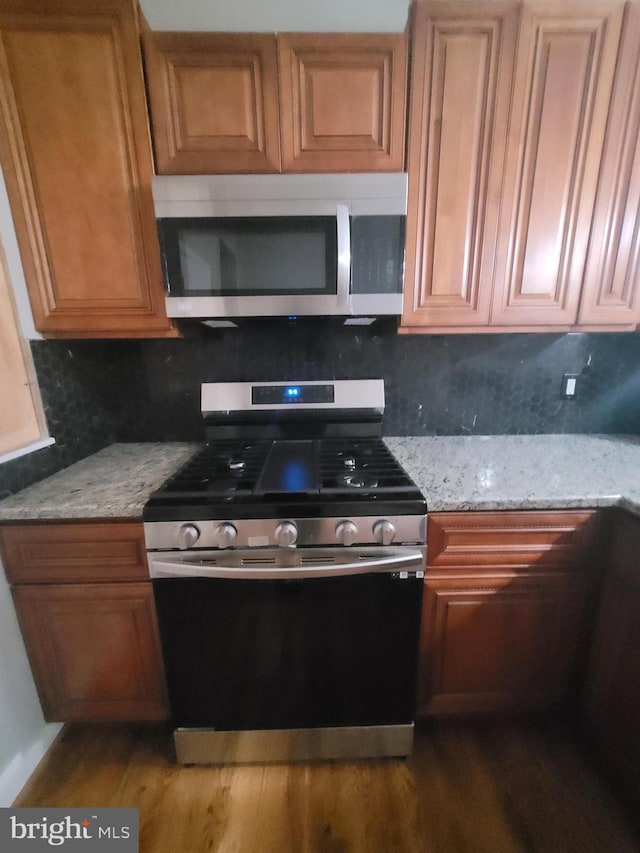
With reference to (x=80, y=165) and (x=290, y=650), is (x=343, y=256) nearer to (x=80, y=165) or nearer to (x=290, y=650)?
(x=80, y=165)

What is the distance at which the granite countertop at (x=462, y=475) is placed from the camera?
1.10 meters

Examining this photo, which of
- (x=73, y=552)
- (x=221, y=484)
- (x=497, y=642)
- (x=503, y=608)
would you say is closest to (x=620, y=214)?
(x=503, y=608)

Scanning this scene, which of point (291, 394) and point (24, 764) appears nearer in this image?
point (24, 764)

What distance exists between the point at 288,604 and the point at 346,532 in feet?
0.97

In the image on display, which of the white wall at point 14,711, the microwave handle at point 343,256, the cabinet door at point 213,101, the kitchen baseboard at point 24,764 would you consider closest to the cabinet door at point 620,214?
Result: the microwave handle at point 343,256

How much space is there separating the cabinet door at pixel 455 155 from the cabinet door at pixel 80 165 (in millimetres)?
874

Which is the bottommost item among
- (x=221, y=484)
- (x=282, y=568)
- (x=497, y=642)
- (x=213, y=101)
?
(x=497, y=642)

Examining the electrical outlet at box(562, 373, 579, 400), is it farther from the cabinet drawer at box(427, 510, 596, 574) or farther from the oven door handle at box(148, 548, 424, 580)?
the oven door handle at box(148, 548, 424, 580)

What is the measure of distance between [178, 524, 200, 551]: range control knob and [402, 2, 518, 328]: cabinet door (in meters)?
0.99

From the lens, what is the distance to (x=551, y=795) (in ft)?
3.87

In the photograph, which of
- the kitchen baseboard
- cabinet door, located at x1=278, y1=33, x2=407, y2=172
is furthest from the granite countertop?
cabinet door, located at x1=278, y1=33, x2=407, y2=172

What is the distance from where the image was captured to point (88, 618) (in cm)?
118

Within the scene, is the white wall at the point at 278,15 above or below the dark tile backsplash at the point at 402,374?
above

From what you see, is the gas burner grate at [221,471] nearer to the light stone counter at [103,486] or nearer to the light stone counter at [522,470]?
the light stone counter at [103,486]
